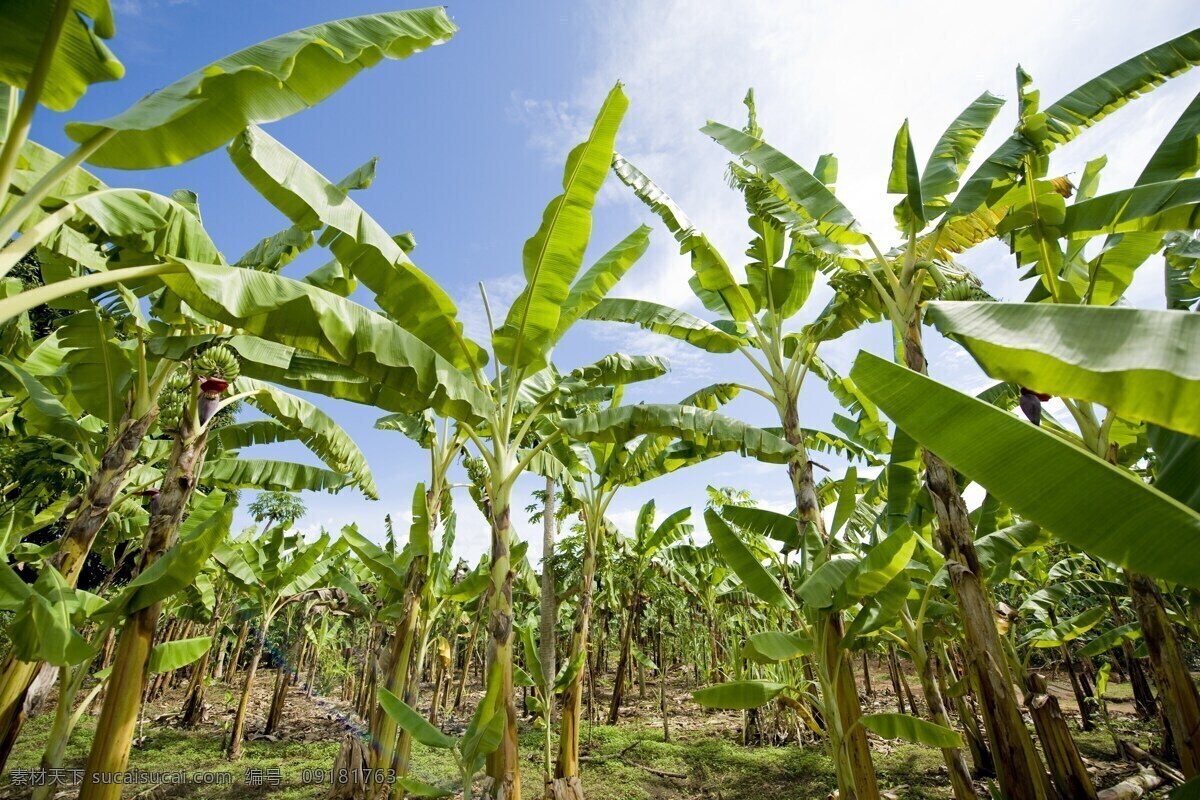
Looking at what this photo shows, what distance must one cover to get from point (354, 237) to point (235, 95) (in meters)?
1.17

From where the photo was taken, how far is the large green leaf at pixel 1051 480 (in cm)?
144

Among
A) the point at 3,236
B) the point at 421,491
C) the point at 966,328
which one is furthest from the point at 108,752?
the point at 966,328

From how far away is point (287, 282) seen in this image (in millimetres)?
→ 3275

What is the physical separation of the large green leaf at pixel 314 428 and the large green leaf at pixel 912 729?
18.1ft

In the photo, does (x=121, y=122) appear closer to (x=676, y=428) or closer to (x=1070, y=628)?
(x=676, y=428)

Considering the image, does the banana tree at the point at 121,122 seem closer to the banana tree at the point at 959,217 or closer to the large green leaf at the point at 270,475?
the large green leaf at the point at 270,475

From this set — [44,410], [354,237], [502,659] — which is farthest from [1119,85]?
[44,410]

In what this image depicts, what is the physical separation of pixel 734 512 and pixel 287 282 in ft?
15.1

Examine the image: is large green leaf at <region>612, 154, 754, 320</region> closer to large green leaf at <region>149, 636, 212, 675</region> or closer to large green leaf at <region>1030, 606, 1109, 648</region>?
large green leaf at <region>149, 636, 212, 675</region>

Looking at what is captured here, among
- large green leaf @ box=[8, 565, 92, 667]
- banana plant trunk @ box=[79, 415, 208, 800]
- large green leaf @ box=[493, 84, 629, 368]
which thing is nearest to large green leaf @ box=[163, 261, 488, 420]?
large green leaf @ box=[493, 84, 629, 368]

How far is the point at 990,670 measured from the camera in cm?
355

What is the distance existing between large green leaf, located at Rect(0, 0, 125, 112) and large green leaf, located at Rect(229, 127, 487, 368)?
0.96 m

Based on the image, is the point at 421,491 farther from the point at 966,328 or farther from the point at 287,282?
the point at 966,328

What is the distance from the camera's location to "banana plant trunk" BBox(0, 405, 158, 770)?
3.91 m
